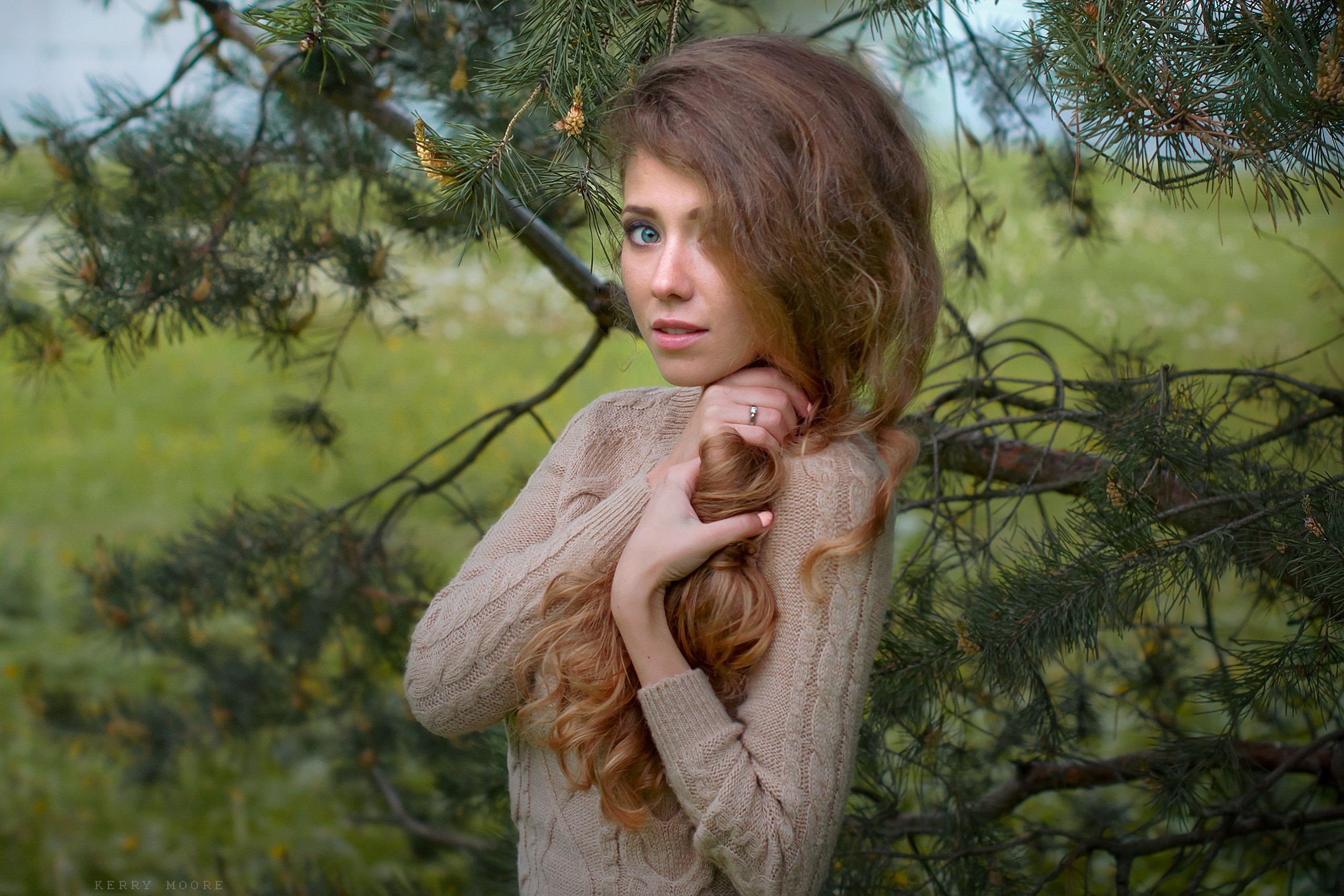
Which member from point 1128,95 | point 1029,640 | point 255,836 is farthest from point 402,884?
point 1128,95

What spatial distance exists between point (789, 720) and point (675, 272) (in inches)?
12.5

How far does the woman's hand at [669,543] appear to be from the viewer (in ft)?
2.34

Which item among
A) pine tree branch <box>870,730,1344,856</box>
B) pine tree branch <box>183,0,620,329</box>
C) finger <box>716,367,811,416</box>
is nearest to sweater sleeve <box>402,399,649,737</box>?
finger <box>716,367,811,416</box>

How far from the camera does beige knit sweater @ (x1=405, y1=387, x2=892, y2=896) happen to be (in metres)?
0.71

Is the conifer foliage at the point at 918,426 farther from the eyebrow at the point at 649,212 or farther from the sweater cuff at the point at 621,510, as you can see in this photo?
the sweater cuff at the point at 621,510

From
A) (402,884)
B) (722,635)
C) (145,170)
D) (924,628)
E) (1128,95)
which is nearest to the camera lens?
(1128,95)

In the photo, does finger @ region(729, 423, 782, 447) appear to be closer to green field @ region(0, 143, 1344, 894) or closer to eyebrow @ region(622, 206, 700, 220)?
eyebrow @ region(622, 206, 700, 220)

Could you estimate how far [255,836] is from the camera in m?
2.27

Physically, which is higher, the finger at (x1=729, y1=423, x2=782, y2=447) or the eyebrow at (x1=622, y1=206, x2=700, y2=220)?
the eyebrow at (x1=622, y1=206, x2=700, y2=220)

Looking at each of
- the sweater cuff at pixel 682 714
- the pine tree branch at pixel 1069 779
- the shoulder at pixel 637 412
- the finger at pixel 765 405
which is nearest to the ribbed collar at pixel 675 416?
the shoulder at pixel 637 412

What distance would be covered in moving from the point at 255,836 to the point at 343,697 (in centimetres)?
75

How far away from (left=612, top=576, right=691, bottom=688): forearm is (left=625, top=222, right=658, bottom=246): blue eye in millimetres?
239

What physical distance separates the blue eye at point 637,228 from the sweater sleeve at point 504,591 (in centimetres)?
18

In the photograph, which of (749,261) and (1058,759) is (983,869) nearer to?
(1058,759)
